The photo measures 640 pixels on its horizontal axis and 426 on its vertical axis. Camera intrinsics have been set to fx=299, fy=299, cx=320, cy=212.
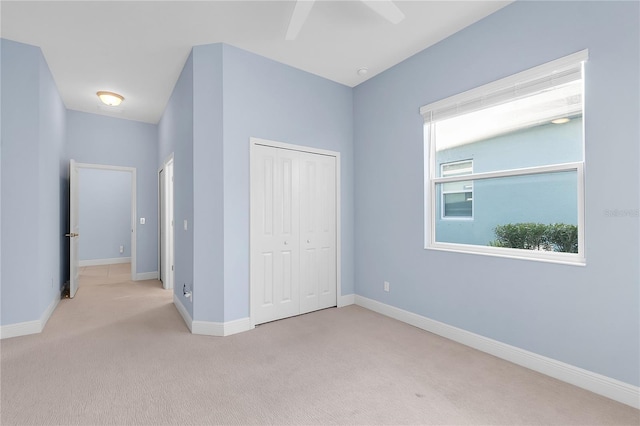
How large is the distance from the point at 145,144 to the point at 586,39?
6198 millimetres

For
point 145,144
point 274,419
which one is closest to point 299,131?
point 274,419

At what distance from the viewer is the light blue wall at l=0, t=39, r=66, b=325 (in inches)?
116

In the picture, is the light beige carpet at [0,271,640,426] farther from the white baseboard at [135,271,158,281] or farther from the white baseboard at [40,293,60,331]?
the white baseboard at [135,271,158,281]

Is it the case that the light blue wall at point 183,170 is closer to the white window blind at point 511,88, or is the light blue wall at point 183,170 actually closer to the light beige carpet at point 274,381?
the light beige carpet at point 274,381

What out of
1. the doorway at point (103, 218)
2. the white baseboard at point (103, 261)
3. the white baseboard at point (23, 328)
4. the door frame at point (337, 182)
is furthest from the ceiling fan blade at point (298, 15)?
the white baseboard at point (103, 261)

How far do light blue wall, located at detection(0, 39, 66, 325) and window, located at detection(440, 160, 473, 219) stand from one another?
421cm

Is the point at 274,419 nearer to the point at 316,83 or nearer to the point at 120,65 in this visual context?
the point at 316,83

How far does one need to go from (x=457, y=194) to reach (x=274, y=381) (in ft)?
7.72

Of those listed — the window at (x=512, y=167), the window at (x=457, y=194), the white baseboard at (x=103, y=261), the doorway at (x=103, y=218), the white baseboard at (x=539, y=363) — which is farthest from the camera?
the doorway at (x=103, y=218)

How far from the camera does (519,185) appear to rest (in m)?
2.51

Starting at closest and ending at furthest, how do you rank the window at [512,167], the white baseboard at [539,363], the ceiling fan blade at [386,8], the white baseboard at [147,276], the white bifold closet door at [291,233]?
1. the white baseboard at [539,363]
2. the ceiling fan blade at [386,8]
3. the window at [512,167]
4. the white bifold closet door at [291,233]
5. the white baseboard at [147,276]

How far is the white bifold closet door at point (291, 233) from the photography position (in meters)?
3.28

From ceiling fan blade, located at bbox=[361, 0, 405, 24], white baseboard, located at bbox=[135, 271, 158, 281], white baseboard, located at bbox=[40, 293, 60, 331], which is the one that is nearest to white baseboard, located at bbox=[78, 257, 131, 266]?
white baseboard, located at bbox=[135, 271, 158, 281]

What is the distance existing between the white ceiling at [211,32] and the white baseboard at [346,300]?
112 inches
